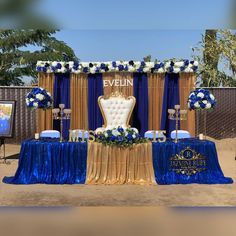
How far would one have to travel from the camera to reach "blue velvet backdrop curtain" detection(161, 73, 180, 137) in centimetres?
874

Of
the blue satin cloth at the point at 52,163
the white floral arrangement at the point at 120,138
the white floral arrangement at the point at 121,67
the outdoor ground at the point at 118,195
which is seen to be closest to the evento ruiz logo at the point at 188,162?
the outdoor ground at the point at 118,195

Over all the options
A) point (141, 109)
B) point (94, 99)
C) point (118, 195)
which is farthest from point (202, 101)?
point (94, 99)

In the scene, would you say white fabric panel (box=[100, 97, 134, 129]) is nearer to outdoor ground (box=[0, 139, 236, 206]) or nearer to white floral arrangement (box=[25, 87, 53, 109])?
white floral arrangement (box=[25, 87, 53, 109])

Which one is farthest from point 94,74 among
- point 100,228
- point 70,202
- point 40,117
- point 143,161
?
point 100,228

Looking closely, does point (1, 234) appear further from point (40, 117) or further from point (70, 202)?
point (40, 117)

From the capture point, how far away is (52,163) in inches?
246

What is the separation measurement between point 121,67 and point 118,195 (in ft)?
11.9

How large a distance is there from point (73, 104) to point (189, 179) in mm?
3473

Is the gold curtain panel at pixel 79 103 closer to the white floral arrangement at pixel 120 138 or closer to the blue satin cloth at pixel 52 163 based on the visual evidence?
the blue satin cloth at pixel 52 163

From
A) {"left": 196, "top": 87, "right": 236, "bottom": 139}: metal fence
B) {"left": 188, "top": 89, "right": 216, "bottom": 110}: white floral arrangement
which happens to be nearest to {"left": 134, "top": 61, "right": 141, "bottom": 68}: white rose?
{"left": 188, "top": 89, "right": 216, "bottom": 110}: white floral arrangement

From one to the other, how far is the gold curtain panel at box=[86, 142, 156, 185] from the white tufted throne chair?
2.13 meters

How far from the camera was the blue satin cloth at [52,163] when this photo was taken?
618 cm

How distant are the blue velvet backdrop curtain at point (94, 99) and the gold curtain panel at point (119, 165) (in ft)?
8.87

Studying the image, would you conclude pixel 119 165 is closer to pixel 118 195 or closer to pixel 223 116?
pixel 118 195
